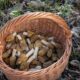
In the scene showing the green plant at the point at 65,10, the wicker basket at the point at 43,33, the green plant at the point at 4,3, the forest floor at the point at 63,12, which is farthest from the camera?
the green plant at the point at 4,3

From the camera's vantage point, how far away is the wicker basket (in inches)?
75.9

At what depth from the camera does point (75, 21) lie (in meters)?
2.49

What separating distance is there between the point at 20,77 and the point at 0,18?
95 cm

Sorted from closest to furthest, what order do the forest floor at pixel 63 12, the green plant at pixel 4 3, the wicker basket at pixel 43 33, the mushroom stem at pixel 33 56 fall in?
the wicker basket at pixel 43 33 → the mushroom stem at pixel 33 56 → the forest floor at pixel 63 12 → the green plant at pixel 4 3

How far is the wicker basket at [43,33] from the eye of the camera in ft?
6.32

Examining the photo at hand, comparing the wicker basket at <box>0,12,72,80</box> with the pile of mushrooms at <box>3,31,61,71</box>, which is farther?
the pile of mushrooms at <box>3,31,61,71</box>

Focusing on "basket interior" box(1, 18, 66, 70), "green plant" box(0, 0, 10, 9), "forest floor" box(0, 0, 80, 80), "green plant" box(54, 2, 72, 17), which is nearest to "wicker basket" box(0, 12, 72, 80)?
"basket interior" box(1, 18, 66, 70)

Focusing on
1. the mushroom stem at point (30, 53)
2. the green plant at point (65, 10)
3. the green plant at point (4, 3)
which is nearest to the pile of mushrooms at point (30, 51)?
the mushroom stem at point (30, 53)

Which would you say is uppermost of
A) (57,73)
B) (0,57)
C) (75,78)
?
(0,57)

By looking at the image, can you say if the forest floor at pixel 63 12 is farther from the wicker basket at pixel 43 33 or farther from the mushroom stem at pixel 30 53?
the mushroom stem at pixel 30 53

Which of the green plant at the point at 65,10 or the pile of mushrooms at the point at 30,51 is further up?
the green plant at the point at 65,10

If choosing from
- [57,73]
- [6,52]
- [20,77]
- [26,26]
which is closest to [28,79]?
[20,77]

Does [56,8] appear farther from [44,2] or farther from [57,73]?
[57,73]

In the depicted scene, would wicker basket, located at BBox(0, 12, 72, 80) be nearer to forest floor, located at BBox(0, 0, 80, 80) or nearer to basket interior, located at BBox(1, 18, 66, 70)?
basket interior, located at BBox(1, 18, 66, 70)
